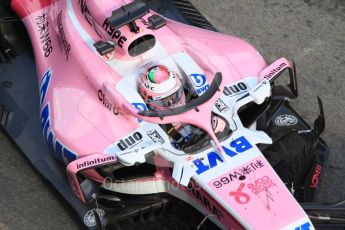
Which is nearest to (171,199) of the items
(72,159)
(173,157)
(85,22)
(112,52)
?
(173,157)

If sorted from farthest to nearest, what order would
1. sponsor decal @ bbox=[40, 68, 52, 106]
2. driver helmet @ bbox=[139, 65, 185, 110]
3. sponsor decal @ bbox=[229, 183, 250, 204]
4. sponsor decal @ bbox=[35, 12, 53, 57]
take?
1. sponsor decal @ bbox=[35, 12, 53, 57]
2. sponsor decal @ bbox=[40, 68, 52, 106]
3. driver helmet @ bbox=[139, 65, 185, 110]
4. sponsor decal @ bbox=[229, 183, 250, 204]

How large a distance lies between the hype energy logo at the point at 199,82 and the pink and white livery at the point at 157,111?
11mm

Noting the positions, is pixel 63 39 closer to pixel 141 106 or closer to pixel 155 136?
pixel 141 106

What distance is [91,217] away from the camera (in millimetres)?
8461

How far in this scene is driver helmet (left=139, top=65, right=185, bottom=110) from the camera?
803cm

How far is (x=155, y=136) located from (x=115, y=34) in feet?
4.39

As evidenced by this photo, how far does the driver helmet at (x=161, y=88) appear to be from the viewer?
26.3 feet

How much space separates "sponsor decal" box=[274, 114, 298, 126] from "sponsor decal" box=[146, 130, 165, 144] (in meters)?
1.89

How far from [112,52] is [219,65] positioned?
1286 mm

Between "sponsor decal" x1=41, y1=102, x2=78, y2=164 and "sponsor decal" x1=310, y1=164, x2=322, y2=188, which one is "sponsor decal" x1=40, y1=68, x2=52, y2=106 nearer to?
"sponsor decal" x1=41, y1=102, x2=78, y2=164

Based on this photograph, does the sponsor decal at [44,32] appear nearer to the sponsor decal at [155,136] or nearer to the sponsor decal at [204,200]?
the sponsor decal at [155,136]

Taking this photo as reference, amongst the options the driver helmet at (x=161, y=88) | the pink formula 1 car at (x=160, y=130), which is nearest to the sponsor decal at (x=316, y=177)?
the pink formula 1 car at (x=160, y=130)

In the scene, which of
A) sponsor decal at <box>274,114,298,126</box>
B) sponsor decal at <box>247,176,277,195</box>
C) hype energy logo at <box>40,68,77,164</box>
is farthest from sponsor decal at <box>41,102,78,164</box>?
sponsor decal at <box>274,114,298,126</box>

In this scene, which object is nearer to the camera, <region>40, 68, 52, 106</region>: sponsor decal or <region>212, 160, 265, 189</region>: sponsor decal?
<region>212, 160, 265, 189</region>: sponsor decal
